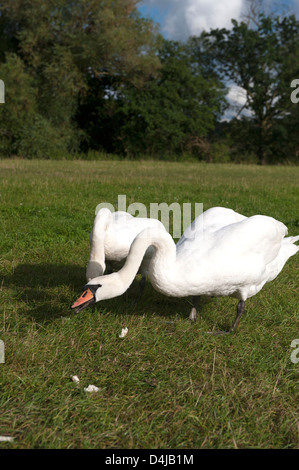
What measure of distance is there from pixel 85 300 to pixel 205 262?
112 centimetres

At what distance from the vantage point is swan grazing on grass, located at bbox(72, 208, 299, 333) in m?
3.48

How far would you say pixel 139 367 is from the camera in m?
3.38

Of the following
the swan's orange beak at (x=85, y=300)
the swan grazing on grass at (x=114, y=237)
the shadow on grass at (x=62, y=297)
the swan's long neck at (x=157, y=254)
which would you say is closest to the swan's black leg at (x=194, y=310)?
the shadow on grass at (x=62, y=297)

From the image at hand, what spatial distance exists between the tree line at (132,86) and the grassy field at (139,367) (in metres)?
24.0

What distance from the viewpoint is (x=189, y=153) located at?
34.4 m

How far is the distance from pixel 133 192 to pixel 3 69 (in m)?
18.8

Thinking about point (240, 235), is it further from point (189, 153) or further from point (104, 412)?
point (189, 153)

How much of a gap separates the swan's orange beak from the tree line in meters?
25.5

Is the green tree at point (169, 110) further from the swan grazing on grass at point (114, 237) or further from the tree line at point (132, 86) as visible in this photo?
the swan grazing on grass at point (114, 237)

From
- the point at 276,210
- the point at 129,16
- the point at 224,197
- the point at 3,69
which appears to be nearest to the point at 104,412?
the point at 276,210

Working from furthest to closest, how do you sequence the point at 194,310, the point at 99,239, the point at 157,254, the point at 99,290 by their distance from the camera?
the point at 194,310 < the point at 99,239 < the point at 157,254 < the point at 99,290

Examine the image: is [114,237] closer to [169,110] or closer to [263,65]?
[169,110]

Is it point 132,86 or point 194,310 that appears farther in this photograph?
point 132,86

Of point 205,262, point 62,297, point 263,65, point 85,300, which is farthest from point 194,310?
point 263,65
